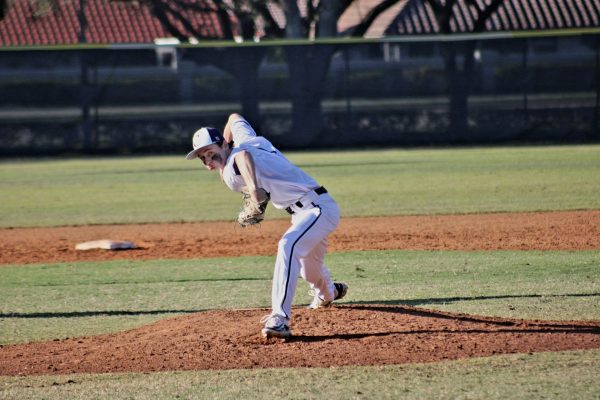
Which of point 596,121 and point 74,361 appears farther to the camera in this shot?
point 596,121

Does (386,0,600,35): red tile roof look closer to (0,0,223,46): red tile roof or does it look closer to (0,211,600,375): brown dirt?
(0,0,223,46): red tile roof

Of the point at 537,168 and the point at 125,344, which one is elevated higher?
the point at 125,344

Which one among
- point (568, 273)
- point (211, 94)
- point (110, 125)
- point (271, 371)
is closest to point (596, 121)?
point (211, 94)

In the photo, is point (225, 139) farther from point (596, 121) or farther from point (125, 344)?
point (596, 121)

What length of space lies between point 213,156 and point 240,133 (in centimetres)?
36

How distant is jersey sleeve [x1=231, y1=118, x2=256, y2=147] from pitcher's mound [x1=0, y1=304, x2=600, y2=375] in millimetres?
1296

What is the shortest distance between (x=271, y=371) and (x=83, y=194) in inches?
515

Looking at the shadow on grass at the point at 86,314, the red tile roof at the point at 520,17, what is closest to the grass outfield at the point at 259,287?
the shadow on grass at the point at 86,314

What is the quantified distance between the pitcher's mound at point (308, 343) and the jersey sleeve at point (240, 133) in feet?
4.25

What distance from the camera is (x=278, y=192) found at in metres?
6.70

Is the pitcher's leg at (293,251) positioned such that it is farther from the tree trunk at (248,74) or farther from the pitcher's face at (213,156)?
the tree trunk at (248,74)

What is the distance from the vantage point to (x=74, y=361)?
254 inches

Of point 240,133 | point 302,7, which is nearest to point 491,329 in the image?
point 240,133

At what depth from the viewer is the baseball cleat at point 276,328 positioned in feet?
21.3
